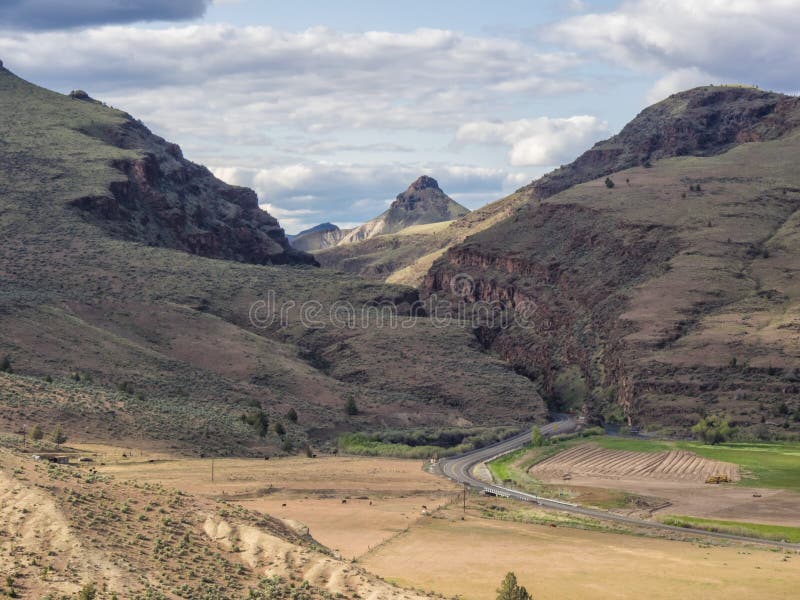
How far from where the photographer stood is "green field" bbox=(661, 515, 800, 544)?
77.6 meters

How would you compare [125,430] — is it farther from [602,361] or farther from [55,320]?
[602,361]

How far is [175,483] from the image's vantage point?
82562 millimetres

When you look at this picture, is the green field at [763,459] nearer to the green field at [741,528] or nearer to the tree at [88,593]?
the green field at [741,528]

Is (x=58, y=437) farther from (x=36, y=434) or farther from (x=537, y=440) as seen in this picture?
(x=537, y=440)

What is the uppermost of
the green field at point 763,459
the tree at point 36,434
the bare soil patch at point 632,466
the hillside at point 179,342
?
the hillside at point 179,342

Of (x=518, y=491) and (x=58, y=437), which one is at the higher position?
(x=58, y=437)

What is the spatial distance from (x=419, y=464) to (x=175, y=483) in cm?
3478

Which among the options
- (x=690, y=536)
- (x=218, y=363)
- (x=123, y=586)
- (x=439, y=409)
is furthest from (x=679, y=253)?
(x=123, y=586)

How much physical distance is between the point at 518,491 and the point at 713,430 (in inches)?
1374

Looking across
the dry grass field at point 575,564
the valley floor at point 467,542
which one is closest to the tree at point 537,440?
the valley floor at point 467,542

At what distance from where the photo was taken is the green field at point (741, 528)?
77.6 meters

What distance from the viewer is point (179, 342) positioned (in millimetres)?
146625

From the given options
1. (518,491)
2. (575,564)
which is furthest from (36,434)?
(575,564)

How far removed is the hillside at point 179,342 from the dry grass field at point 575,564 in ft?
124
